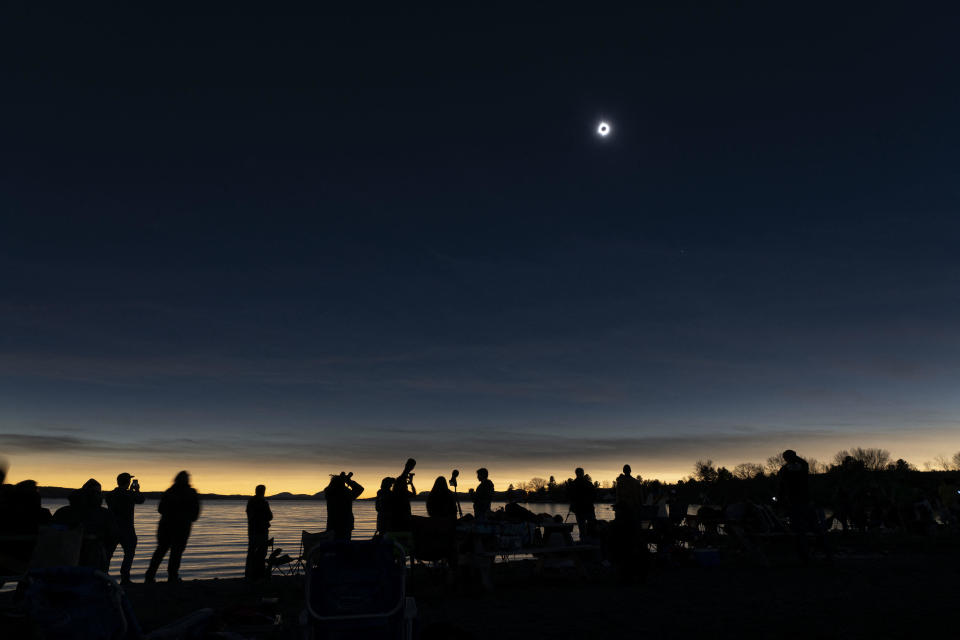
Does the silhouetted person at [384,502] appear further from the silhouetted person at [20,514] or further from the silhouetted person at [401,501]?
the silhouetted person at [20,514]

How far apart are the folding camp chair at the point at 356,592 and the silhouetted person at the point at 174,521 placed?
7558 millimetres

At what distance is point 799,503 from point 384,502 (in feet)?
28.5

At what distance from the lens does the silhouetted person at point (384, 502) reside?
11773 millimetres

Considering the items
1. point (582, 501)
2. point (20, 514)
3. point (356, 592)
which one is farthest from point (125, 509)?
point (582, 501)

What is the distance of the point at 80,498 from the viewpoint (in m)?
9.77

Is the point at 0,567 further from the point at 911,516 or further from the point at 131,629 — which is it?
the point at 911,516

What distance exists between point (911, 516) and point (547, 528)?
19194 mm

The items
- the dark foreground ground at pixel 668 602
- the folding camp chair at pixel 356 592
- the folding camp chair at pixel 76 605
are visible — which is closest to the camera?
the folding camp chair at pixel 76 605

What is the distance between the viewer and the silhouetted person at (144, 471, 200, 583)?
11.9 m

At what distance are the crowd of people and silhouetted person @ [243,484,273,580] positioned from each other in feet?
0.06

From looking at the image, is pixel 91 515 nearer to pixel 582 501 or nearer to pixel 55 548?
pixel 55 548

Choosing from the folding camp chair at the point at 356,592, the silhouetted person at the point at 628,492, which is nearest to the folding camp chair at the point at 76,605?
the folding camp chair at the point at 356,592

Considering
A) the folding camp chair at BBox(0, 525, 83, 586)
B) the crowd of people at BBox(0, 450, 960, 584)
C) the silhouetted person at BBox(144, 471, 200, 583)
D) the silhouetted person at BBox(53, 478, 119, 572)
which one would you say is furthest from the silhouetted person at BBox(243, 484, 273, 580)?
the folding camp chair at BBox(0, 525, 83, 586)

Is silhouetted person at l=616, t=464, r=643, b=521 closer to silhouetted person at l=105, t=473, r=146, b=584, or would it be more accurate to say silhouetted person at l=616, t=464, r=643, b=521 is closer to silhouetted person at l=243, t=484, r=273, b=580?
silhouetted person at l=243, t=484, r=273, b=580
